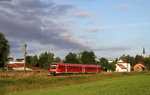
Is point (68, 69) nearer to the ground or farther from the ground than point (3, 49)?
nearer to the ground

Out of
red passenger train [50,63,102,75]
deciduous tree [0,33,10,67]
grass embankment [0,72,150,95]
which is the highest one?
deciduous tree [0,33,10,67]

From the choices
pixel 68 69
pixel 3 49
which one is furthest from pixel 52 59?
pixel 68 69

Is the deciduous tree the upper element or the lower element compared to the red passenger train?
upper

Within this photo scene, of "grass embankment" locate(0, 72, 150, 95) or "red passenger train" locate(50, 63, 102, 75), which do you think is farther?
"red passenger train" locate(50, 63, 102, 75)

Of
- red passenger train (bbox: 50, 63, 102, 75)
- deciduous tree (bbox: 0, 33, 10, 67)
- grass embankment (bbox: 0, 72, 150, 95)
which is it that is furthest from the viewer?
deciduous tree (bbox: 0, 33, 10, 67)

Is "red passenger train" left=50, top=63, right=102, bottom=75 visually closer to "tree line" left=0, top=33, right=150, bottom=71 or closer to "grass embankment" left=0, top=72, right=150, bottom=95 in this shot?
"grass embankment" left=0, top=72, right=150, bottom=95

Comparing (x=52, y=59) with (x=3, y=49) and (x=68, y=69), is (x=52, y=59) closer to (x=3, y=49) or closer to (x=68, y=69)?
(x=3, y=49)

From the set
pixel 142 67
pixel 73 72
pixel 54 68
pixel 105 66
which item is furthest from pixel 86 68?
pixel 142 67

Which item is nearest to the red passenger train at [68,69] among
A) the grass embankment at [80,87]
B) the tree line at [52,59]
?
the grass embankment at [80,87]

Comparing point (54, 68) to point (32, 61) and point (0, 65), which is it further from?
point (32, 61)

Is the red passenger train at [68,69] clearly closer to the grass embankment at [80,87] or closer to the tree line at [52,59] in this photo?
the grass embankment at [80,87]

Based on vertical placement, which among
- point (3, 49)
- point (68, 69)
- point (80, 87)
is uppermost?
point (3, 49)

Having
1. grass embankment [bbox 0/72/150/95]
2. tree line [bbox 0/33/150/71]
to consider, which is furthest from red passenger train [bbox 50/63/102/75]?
tree line [bbox 0/33/150/71]

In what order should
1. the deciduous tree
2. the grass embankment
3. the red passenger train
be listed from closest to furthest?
the grass embankment, the red passenger train, the deciduous tree
